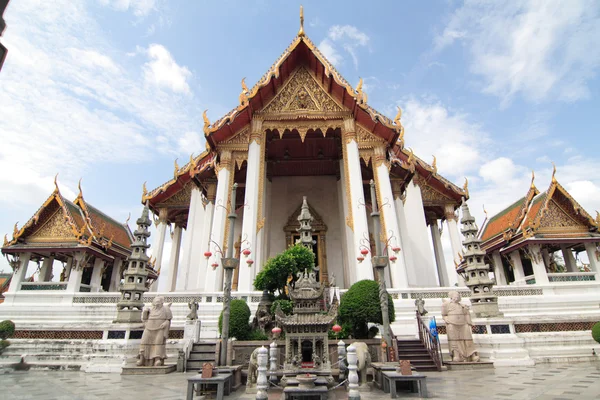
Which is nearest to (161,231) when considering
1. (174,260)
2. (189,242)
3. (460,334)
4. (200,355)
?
(174,260)

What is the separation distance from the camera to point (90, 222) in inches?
461

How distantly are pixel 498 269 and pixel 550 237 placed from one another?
3.13 m

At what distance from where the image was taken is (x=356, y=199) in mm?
11039

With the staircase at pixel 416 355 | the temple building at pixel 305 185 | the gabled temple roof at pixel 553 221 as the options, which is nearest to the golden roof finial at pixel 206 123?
the temple building at pixel 305 185

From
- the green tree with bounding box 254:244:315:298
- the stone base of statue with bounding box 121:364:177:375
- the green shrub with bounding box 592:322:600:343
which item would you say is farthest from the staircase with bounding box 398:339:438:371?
the stone base of statue with bounding box 121:364:177:375


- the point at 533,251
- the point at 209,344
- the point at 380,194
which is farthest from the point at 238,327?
the point at 533,251

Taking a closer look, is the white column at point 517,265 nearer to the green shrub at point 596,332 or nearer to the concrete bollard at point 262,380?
the green shrub at point 596,332

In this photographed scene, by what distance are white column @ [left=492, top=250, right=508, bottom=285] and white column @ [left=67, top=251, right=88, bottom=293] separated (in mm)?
15011

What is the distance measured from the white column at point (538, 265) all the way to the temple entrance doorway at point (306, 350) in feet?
28.7

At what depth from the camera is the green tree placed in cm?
771

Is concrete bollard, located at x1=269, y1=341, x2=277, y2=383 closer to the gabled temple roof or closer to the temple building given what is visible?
the temple building

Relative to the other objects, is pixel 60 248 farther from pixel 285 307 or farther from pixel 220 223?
pixel 285 307

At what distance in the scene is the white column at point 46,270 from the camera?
446 inches

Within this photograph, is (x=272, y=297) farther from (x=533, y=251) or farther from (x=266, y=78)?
(x=533, y=251)
